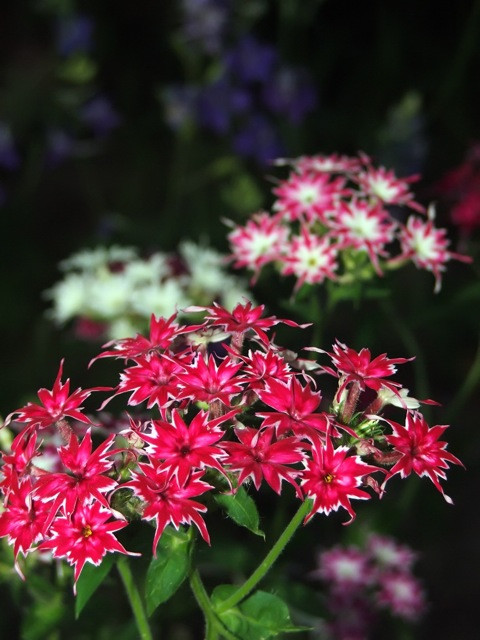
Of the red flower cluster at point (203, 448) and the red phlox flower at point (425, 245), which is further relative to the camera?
the red phlox flower at point (425, 245)

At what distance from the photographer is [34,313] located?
62.9 inches

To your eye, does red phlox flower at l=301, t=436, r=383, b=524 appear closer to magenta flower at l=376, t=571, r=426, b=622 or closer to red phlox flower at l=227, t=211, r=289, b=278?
red phlox flower at l=227, t=211, r=289, b=278

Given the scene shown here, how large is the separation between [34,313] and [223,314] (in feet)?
3.49

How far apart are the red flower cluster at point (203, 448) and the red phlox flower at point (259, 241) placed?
232 mm

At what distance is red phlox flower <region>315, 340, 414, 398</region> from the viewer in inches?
21.6

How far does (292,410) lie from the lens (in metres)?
0.52

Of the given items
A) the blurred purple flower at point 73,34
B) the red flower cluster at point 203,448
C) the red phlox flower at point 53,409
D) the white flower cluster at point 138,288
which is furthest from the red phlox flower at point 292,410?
the blurred purple flower at point 73,34

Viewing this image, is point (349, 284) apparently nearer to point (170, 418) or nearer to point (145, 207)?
point (170, 418)

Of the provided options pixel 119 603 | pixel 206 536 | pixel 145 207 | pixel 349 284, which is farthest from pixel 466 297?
pixel 145 207

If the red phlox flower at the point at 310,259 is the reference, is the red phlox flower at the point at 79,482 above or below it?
below

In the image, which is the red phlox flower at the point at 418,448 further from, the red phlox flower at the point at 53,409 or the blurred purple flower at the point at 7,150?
the blurred purple flower at the point at 7,150

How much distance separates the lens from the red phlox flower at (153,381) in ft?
1.76

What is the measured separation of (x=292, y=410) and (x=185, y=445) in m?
0.06

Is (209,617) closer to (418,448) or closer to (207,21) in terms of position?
(418,448)
